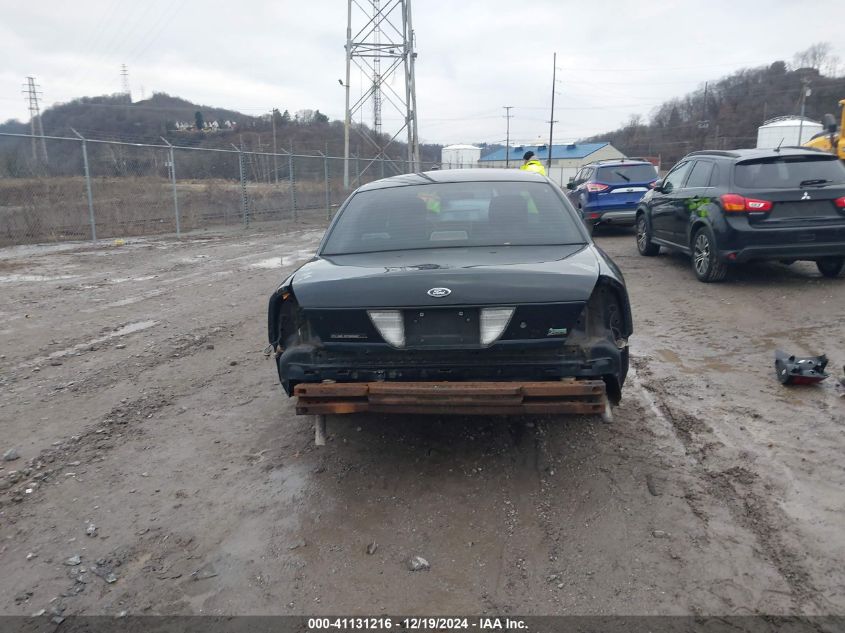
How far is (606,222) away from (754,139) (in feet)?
186

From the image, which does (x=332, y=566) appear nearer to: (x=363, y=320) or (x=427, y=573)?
(x=427, y=573)

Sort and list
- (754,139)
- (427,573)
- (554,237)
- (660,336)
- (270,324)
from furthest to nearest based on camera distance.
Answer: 1. (754,139)
2. (660,336)
3. (554,237)
4. (270,324)
5. (427,573)

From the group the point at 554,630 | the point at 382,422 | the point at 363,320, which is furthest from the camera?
the point at 382,422

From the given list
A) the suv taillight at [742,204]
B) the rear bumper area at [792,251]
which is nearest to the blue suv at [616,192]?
the suv taillight at [742,204]

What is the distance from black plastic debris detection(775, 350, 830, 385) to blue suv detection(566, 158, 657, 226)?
9.19 meters

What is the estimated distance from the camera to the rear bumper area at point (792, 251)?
7457 millimetres

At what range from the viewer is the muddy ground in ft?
8.61

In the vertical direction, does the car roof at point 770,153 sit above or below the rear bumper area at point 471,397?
above

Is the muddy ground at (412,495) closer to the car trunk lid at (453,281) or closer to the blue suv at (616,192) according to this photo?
the car trunk lid at (453,281)

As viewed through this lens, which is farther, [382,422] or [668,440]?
[382,422]

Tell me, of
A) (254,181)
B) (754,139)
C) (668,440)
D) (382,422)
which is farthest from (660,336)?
(754,139)

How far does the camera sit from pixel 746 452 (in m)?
3.74

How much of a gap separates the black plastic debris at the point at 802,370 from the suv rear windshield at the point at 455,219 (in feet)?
6.69

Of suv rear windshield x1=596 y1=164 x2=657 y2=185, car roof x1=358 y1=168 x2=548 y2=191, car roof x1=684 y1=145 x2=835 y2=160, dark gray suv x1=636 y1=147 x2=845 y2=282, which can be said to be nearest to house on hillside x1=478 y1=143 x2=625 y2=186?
suv rear windshield x1=596 y1=164 x2=657 y2=185
